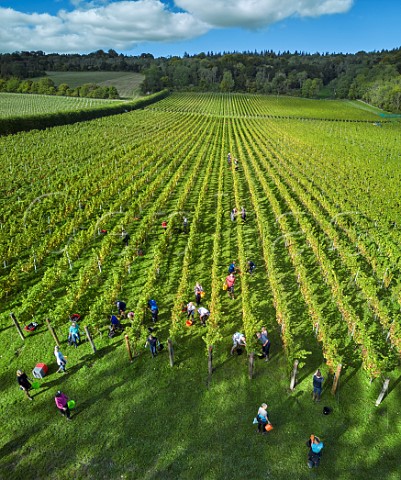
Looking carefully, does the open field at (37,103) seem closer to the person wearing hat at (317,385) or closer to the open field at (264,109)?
the open field at (264,109)

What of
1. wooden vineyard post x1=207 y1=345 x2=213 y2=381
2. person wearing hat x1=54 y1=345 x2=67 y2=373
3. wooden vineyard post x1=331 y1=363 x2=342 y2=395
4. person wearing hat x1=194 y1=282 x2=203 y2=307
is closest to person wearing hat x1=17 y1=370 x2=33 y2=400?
person wearing hat x1=54 y1=345 x2=67 y2=373

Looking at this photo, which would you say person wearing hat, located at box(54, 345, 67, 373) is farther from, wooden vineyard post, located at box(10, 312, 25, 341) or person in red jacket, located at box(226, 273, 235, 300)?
person in red jacket, located at box(226, 273, 235, 300)

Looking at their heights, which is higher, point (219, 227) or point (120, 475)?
point (219, 227)

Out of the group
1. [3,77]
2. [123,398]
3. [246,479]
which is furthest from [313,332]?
[3,77]

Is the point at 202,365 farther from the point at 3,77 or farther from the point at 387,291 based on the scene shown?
A: the point at 3,77

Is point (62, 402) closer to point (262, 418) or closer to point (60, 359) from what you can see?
point (60, 359)
